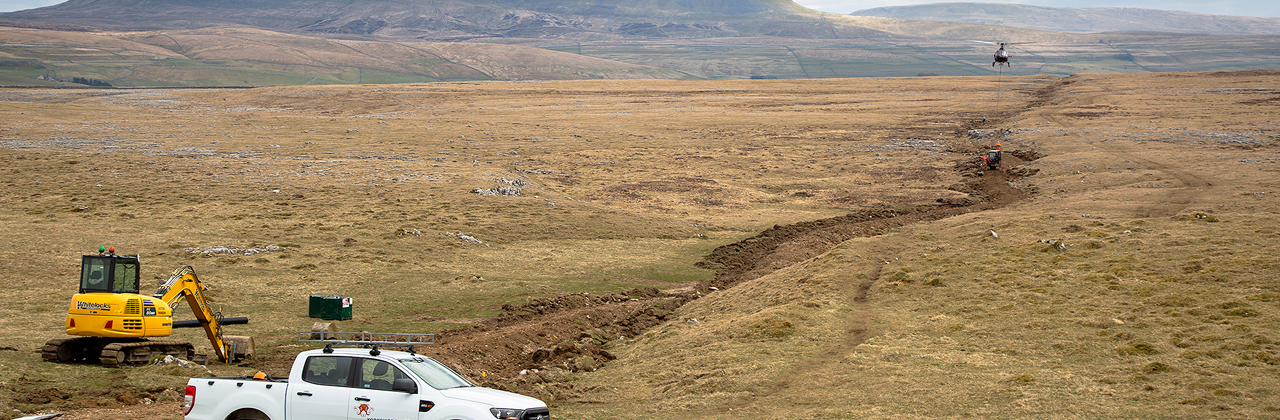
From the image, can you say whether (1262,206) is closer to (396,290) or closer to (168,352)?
(396,290)

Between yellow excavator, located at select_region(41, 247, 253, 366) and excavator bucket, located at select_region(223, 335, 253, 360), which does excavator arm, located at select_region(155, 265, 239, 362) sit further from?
excavator bucket, located at select_region(223, 335, 253, 360)

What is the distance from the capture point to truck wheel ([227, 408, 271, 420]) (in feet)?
41.5

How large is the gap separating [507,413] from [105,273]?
11.8 meters

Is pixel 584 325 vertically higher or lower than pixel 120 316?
lower

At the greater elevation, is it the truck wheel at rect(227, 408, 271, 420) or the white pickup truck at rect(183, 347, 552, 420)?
the white pickup truck at rect(183, 347, 552, 420)

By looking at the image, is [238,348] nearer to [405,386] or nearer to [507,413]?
[405,386]

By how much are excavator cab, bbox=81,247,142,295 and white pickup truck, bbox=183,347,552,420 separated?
24.4 ft

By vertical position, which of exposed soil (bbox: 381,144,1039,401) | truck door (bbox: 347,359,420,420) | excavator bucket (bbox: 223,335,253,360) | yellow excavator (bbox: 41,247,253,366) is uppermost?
truck door (bbox: 347,359,420,420)

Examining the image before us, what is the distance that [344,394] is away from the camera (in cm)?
1262

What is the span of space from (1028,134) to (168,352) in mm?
67424

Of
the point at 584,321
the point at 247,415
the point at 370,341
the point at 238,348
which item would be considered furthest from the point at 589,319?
the point at 247,415

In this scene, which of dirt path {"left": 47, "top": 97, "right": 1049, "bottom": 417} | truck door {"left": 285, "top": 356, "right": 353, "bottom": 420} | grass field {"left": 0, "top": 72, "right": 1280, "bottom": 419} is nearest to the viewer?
truck door {"left": 285, "top": 356, "right": 353, "bottom": 420}

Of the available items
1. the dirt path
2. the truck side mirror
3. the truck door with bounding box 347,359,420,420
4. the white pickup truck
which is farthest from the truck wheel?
the dirt path

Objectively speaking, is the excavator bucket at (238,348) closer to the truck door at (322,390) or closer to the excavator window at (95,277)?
the excavator window at (95,277)
